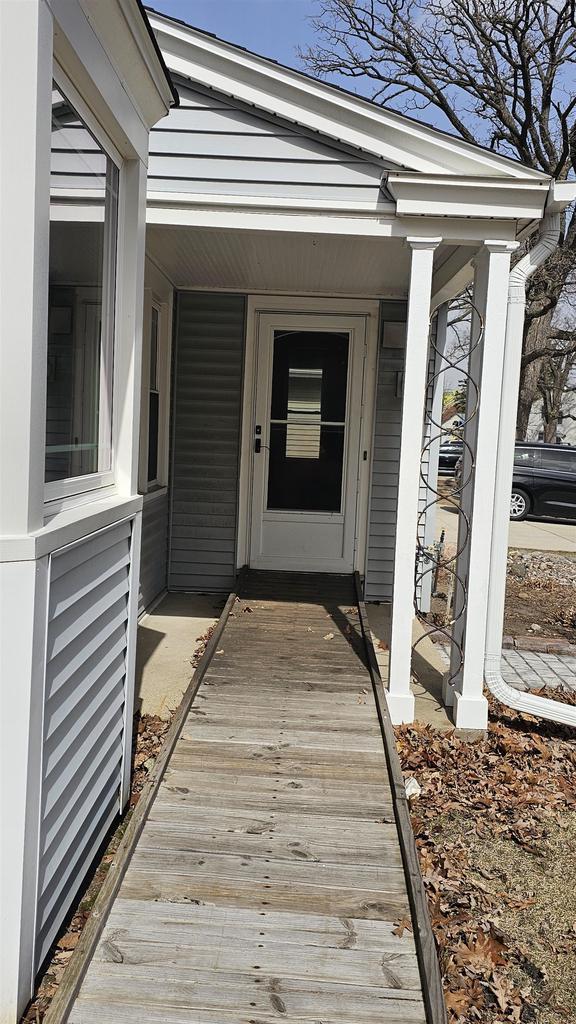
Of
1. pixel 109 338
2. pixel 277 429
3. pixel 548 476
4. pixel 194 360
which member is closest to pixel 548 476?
pixel 548 476

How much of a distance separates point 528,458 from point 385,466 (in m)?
7.85

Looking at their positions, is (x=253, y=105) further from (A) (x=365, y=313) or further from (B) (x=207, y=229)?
(A) (x=365, y=313)

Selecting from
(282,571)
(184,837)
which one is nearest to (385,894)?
(184,837)

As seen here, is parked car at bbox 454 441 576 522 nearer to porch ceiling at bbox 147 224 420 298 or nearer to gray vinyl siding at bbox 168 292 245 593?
porch ceiling at bbox 147 224 420 298

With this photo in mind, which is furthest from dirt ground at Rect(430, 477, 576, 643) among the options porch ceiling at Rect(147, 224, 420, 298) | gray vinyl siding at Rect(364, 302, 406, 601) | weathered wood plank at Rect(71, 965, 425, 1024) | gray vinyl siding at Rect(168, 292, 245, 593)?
weathered wood plank at Rect(71, 965, 425, 1024)

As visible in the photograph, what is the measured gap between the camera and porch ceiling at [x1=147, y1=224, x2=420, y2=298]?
469 cm

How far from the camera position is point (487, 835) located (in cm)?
329

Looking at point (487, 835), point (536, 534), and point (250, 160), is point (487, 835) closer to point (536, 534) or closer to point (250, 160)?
point (250, 160)

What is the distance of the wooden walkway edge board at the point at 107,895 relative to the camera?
1997 millimetres

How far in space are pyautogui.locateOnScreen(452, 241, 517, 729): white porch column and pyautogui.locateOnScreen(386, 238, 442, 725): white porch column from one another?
309 millimetres

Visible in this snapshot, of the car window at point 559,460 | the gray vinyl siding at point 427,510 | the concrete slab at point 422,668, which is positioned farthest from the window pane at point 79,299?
the car window at point 559,460

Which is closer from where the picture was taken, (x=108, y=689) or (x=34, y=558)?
(x=34, y=558)

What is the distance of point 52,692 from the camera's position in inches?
84.0

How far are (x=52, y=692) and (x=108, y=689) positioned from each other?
685 mm
